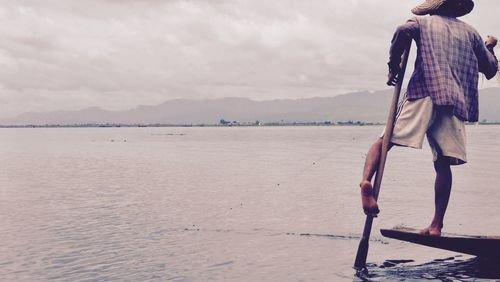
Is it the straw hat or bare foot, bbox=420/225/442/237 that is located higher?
the straw hat

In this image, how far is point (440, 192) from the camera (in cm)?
821

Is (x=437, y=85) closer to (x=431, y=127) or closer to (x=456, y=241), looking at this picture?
(x=431, y=127)

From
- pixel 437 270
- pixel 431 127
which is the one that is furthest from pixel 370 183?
pixel 437 270

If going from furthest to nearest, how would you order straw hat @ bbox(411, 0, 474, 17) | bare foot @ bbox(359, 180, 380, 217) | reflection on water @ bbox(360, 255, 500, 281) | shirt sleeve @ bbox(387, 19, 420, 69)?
1. reflection on water @ bbox(360, 255, 500, 281)
2. straw hat @ bbox(411, 0, 474, 17)
3. shirt sleeve @ bbox(387, 19, 420, 69)
4. bare foot @ bbox(359, 180, 380, 217)

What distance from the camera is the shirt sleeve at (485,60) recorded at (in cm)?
801

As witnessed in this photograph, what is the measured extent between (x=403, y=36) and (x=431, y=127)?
1.28 meters

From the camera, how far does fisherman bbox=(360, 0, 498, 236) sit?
759 centimetres

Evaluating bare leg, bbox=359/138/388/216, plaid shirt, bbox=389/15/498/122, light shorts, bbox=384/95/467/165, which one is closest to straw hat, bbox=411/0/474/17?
plaid shirt, bbox=389/15/498/122

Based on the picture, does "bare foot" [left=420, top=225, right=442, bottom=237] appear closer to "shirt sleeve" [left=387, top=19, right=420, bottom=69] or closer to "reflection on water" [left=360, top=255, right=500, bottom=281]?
"reflection on water" [left=360, top=255, right=500, bottom=281]

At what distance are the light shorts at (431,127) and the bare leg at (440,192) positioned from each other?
23 centimetres

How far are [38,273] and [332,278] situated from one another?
553cm

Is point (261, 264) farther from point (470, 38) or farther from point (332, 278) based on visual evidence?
point (470, 38)

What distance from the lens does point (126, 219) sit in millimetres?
17797

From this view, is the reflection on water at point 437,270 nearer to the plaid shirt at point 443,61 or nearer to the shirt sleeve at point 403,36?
the plaid shirt at point 443,61
